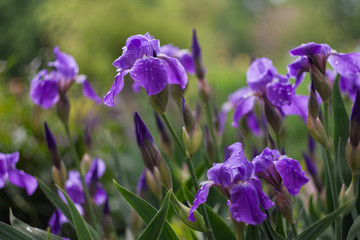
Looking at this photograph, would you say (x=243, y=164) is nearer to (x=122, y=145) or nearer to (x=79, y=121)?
(x=122, y=145)

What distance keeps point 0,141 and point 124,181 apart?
1.00m

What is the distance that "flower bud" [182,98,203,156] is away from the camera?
0.89 meters

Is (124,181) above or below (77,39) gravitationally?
above

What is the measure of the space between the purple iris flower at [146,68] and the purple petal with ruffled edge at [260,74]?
0.34 m

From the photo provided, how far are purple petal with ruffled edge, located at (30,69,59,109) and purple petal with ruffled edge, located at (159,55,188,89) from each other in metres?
0.54

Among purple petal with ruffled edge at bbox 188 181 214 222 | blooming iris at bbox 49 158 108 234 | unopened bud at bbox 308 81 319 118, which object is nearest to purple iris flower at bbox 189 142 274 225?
purple petal with ruffled edge at bbox 188 181 214 222

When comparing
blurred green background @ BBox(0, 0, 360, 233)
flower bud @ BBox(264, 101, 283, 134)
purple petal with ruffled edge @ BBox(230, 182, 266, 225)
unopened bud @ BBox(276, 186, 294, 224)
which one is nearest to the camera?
purple petal with ruffled edge @ BBox(230, 182, 266, 225)

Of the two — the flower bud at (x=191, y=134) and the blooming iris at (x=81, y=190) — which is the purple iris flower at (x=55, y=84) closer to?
the blooming iris at (x=81, y=190)

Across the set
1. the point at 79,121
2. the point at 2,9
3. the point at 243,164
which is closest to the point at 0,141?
the point at 79,121

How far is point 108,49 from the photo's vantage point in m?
10.1

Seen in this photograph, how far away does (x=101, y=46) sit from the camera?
9914 mm

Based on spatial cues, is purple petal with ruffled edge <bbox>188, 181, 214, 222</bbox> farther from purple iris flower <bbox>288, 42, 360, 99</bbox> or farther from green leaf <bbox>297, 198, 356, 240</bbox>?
purple iris flower <bbox>288, 42, 360, 99</bbox>

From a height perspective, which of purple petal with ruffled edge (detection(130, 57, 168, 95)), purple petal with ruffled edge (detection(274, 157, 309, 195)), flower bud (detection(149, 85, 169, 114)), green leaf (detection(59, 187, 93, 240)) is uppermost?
purple petal with ruffled edge (detection(130, 57, 168, 95))

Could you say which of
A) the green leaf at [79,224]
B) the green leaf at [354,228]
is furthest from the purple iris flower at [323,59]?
the green leaf at [79,224]
